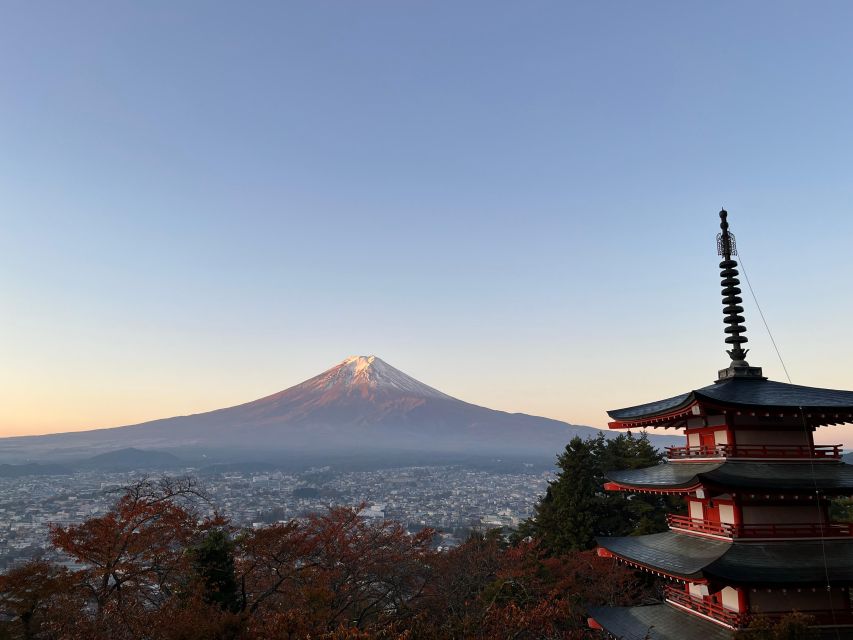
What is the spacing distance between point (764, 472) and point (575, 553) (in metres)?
17.4

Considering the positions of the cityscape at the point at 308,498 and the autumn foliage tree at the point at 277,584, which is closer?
the autumn foliage tree at the point at 277,584

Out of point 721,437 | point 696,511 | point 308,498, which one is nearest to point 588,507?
point 696,511

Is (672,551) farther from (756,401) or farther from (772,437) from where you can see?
(756,401)

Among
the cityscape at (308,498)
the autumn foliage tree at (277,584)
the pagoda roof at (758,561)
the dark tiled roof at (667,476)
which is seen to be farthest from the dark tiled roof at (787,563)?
the cityscape at (308,498)

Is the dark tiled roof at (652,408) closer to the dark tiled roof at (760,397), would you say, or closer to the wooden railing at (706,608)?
the dark tiled roof at (760,397)

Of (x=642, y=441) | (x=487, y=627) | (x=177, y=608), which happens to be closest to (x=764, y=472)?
(x=487, y=627)

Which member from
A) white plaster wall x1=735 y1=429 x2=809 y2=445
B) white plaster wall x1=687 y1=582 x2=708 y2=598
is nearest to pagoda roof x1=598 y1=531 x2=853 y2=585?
white plaster wall x1=687 y1=582 x2=708 y2=598

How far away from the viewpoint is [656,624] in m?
13.2

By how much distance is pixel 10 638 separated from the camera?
13.0m

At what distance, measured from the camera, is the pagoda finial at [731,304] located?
1438 cm

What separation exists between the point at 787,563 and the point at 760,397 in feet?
11.3

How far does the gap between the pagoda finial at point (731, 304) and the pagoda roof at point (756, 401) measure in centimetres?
45

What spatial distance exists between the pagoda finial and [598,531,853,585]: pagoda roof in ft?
13.8

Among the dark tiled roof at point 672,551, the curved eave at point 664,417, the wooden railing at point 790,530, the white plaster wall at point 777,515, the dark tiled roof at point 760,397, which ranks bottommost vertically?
the dark tiled roof at point 672,551
